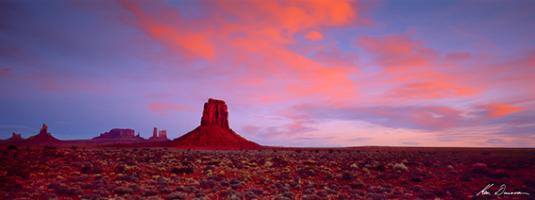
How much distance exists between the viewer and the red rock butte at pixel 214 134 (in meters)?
90.5

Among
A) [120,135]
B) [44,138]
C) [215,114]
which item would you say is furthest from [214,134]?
[120,135]

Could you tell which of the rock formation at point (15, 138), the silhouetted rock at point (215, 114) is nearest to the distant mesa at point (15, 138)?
the rock formation at point (15, 138)

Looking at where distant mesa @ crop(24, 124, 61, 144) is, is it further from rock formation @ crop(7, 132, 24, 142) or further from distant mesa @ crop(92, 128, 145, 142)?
distant mesa @ crop(92, 128, 145, 142)

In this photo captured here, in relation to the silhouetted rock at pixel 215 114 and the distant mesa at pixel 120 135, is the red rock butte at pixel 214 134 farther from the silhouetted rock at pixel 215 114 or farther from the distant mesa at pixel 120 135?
the distant mesa at pixel 120 135

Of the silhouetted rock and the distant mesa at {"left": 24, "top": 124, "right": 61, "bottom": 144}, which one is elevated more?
the silhouetted rock

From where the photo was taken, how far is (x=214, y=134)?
98.2 m

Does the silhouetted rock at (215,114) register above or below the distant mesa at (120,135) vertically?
above

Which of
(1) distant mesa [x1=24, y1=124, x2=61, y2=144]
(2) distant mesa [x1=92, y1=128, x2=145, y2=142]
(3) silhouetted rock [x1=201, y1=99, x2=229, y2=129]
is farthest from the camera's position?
(2) distant mesa [x1=92, y1=128, x2=145, y2=142]

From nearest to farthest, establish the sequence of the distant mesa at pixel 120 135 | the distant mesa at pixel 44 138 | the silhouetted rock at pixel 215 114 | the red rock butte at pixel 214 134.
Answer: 1. the red rock butte at pixel 214 134
2. the silhouetted rock at pixel 215 114
3. the distant mesa at pixel 44 138
4. the distant mesa at pixel 120 135

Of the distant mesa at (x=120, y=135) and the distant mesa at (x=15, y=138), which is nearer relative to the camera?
→ the distant mesa at (x=15, y=138)

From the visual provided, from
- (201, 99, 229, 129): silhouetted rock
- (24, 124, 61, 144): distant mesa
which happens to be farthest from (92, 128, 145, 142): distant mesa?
(201, 99, 229, 129): silhouetted rock

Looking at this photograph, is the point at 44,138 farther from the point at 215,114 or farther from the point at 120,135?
the point at 215,114

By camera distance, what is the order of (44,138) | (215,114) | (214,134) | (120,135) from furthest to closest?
1. (120,135)
2. (44,138)
3. (215,114)
4. (214,134)

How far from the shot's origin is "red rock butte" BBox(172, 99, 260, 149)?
9054cm
